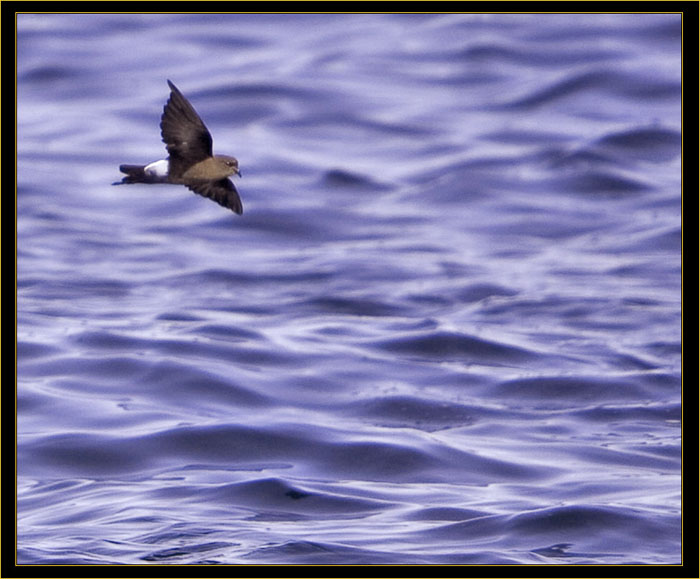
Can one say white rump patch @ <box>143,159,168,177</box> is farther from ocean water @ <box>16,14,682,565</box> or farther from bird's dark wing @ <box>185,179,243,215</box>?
ocean water @ <box>16,14,682,565</box>

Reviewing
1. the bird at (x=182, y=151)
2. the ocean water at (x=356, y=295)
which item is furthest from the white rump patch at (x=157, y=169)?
the ocean water at (x=356, y=295)

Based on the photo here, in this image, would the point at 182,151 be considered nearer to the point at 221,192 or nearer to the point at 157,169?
the point at 157,169

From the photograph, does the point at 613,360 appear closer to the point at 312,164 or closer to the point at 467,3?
the point at 312,164

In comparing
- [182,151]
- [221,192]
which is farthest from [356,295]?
[182,151]

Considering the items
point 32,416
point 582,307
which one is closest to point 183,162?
point 32,416

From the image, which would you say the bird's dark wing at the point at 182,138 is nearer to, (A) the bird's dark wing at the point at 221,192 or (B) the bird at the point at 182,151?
(B) the bird at the point at 182,151
